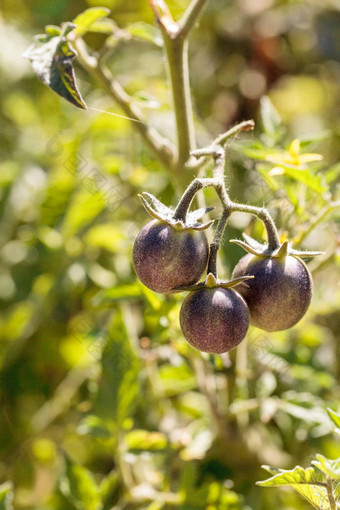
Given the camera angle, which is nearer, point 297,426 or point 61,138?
point 297,426

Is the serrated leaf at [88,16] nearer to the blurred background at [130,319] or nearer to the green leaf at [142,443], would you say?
the blurred background at [130,319]

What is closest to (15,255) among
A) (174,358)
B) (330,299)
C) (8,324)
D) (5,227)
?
(5,227)

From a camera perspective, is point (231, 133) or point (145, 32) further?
point (145, 32)

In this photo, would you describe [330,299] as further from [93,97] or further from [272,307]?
[93,97]

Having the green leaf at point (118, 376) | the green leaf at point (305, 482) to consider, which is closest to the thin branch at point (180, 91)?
the green leaf at point (118, 376)

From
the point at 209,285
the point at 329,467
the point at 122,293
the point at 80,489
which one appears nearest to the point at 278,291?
the point at 209,285

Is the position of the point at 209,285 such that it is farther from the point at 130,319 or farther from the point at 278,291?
the point at 130,319
